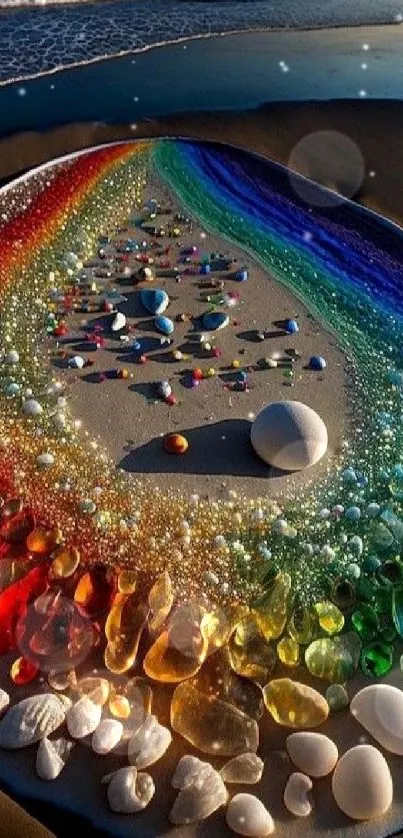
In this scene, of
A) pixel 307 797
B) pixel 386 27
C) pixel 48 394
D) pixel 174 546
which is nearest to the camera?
pixel 307 797

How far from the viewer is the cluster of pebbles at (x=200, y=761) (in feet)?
11.4

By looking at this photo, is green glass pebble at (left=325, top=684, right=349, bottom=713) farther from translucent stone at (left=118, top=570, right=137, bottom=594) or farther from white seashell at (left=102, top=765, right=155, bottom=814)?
translucent stone at (left=118, top=570, right=137, bottom=594)

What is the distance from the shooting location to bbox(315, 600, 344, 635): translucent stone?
13.9 ft

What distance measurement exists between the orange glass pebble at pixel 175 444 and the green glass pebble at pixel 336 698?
6.11 ft

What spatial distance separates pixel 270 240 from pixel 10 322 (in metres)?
2.60

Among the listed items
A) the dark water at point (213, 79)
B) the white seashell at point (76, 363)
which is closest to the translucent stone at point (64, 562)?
the white seashell at point (76, 363)

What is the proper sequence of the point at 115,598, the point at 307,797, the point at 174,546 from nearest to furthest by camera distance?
the point at 307,797
the point at 115,598
the point at 174,546

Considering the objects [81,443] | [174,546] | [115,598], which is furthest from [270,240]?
[115,598]

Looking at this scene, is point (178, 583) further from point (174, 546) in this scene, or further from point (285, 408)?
point (285, 408)

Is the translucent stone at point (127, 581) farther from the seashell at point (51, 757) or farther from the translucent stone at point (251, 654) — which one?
the seashell at point (51, 757)

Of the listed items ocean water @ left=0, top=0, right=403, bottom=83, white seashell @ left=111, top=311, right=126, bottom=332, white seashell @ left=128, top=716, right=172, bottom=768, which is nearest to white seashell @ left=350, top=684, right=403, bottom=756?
white seashell @ left=128, top=716, right=172, bottom=768

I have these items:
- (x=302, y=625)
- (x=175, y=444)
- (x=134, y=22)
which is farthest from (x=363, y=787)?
(x=134, y=22)

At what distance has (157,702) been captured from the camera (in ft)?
12.8

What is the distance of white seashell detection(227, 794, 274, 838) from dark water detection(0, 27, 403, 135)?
6929 millimetres
